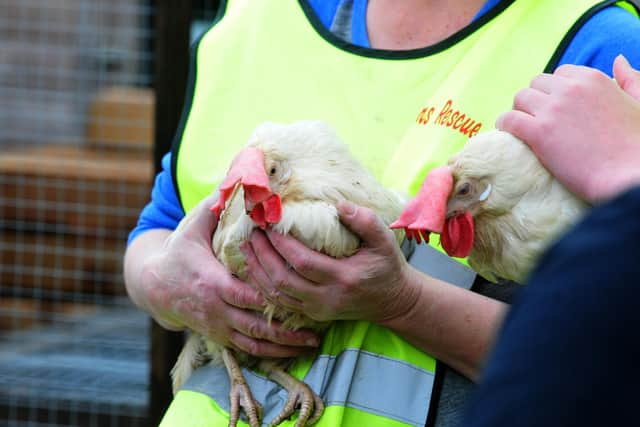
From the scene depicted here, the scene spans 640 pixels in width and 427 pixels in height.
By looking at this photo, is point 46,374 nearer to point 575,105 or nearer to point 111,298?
point 111,298

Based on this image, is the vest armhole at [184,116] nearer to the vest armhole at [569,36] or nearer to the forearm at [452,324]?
the forearm at [452,324]

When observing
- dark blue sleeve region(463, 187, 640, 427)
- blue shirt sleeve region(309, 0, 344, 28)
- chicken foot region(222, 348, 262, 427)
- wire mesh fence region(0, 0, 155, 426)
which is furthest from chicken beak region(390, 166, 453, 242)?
wire mesh fence region(0, 0, 155, 426)

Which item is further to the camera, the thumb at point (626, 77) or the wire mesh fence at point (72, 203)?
the wire mesh fence at point (72, 203)

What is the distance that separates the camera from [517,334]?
0.54m

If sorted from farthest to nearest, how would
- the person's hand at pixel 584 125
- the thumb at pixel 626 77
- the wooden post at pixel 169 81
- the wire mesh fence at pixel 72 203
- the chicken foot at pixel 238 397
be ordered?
the wire mesh fence at pixel 72 203
the wooden post at pixel 169 81
the chicken foot at pixel 238 397
the thumb at pixel 626 77
the person's hand at pixel 584 125

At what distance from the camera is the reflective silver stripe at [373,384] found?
1307mm

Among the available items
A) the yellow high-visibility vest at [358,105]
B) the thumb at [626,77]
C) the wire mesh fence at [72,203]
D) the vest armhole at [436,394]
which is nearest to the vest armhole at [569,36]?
the yellow high-visibility vest at [358,105]

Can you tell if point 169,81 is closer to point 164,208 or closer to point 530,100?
point 164,208

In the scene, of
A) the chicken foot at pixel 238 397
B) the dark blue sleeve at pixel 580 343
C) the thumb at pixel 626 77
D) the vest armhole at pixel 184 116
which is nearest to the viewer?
the dark blue sleeve at pixel 580 343

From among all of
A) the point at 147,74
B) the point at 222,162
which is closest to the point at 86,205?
the point at 147,74

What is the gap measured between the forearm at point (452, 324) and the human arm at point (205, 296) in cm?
16

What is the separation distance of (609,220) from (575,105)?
0.73 metres

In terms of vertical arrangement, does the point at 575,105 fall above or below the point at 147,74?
above

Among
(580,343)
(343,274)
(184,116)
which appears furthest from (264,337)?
(580,343)
